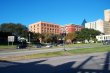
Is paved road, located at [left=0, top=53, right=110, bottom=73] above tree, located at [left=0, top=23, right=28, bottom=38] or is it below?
below

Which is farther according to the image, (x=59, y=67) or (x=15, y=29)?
(x=15, y=29)

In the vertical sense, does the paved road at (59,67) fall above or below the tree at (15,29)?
below

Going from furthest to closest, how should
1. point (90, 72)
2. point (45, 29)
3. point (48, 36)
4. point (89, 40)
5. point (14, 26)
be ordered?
point (45, 29)
point (89, 40)
point (48, 36)
point (14, 26)
point (90, 72)

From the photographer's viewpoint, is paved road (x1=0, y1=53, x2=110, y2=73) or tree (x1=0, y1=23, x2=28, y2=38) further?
tree (x1=0, y1=23, x2=28, y2=38)

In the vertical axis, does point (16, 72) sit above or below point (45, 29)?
below

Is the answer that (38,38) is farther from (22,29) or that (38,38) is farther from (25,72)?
(25,72)

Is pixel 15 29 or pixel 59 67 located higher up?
pixel 15 29

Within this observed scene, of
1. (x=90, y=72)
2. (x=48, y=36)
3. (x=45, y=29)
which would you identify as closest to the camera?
(x=90, y=72)

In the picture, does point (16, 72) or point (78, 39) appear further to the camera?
point (78, 39)

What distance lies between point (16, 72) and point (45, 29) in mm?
185345

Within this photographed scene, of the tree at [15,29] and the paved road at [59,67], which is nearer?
the paved road at [59,67]

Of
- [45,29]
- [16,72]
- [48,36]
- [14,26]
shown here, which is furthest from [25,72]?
[45,29]

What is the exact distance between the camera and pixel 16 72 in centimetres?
1347

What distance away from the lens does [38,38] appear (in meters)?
144
